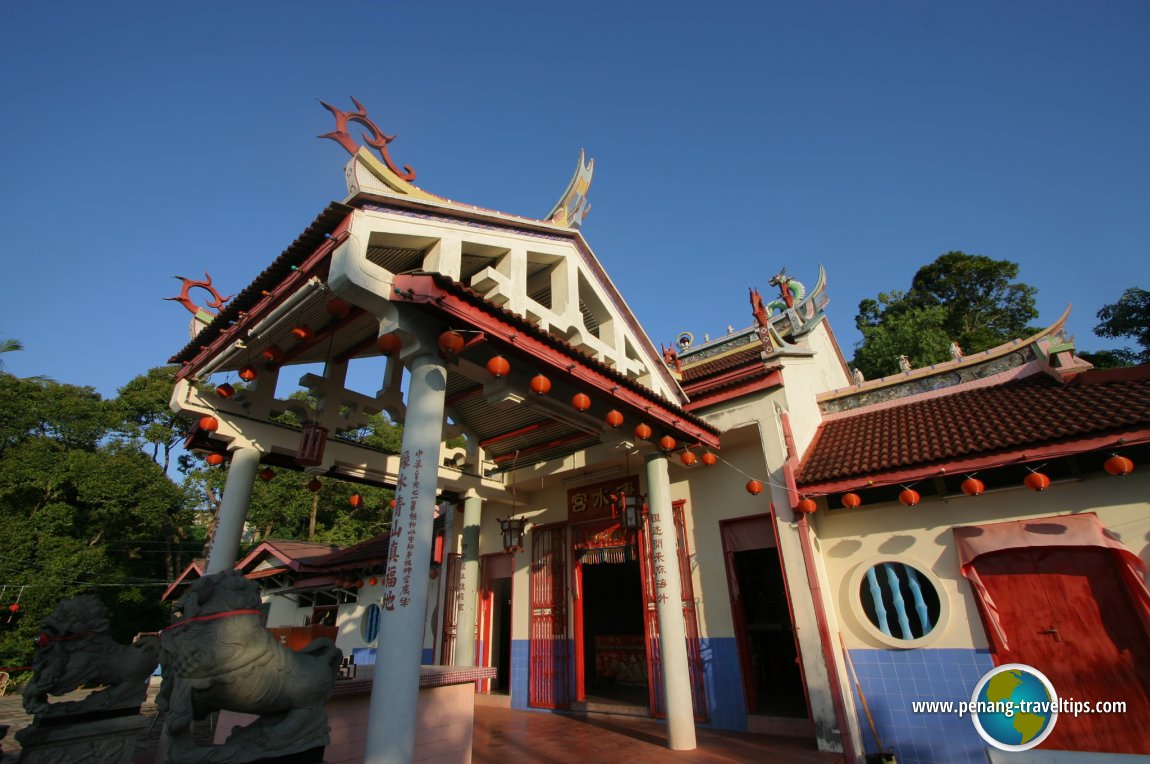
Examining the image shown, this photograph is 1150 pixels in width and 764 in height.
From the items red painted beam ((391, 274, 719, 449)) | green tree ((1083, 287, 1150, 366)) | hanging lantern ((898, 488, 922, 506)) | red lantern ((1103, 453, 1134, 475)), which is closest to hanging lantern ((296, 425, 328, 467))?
red painted beam ((391, 274, 719, 449))

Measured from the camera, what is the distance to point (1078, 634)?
6.15 meters

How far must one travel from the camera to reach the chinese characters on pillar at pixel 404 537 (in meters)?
4.56

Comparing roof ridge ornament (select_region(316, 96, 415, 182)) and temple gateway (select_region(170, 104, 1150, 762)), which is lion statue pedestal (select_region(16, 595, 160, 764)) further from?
roof ridge ornament (select_region(316, 96, 415, 182))

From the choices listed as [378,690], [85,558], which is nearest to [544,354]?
[378,690]

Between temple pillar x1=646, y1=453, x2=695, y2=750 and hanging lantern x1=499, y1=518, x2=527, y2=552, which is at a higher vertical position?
hanging lantern x1=499, y1=518, x2=527, y2=552

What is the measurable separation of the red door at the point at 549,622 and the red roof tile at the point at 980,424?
196 inches

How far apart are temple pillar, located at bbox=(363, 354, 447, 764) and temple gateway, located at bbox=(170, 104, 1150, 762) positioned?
0.02 metres

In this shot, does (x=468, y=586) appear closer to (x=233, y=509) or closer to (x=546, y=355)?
(x=233, y=509)

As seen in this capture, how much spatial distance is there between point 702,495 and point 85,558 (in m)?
24.0

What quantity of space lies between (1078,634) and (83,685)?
1048 cm


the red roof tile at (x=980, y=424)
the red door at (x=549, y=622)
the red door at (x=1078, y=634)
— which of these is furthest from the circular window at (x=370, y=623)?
the red door at (x=1078, y=634)

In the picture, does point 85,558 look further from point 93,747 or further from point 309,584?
point 93,747

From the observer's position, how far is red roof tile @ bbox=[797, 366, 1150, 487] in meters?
6.43

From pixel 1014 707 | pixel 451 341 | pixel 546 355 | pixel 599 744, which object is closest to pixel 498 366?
pixel 451 341
